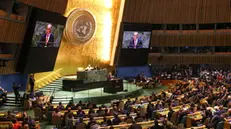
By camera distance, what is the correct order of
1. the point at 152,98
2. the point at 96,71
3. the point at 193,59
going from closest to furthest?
the point at 152,98, the point at 96,71, the point at 193,59

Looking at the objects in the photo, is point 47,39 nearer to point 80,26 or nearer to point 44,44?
point 44,44

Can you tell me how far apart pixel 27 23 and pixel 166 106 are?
36.0 feet

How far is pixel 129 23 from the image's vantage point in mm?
32312

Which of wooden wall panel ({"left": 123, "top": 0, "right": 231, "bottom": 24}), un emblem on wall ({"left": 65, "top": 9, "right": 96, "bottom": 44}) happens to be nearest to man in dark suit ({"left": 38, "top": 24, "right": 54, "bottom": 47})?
un emblem on wall ({"left": 65, "top": 9, "right": 96, "bottom": 44})

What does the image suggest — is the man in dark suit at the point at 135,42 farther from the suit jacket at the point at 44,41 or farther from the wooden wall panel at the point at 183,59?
the suit jacket at the point at 44,41

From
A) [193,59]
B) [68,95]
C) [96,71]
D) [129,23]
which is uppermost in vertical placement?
[129,23]

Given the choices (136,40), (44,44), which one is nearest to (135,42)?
(136,40)

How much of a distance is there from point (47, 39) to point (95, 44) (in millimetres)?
8361

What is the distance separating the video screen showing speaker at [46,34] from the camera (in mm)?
21172

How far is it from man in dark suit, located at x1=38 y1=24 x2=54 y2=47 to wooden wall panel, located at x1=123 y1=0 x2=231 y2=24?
42.7 feet

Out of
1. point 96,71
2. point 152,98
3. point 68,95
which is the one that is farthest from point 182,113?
point 96,71

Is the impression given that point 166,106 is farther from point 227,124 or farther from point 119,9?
point 119,9

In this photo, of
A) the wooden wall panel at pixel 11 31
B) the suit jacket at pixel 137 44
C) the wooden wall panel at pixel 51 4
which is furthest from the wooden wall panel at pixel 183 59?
the wooden wall panel at pixel 11 31

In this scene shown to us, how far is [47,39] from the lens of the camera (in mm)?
22266
